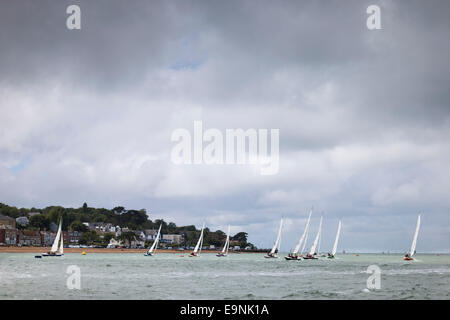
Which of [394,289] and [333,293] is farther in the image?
[394,289]

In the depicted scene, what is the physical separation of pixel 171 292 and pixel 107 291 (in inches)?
272

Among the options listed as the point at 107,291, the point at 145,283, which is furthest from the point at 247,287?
the point at 107,291

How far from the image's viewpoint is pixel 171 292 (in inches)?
2136

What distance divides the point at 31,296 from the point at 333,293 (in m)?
31.5

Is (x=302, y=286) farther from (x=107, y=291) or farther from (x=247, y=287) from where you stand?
(x=107, y=291)
